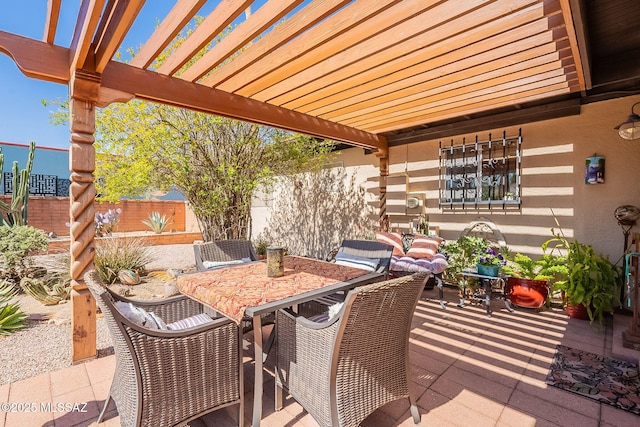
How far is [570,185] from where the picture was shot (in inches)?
161

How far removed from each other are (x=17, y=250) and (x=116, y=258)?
1.29m

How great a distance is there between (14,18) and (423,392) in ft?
15.4

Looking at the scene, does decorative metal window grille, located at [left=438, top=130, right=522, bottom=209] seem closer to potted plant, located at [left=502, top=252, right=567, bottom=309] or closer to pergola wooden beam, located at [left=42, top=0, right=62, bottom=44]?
potted plant, located at [left=502, top=252, right=567, bottom=309]

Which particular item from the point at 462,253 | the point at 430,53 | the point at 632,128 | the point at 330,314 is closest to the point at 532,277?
the point at 462,253

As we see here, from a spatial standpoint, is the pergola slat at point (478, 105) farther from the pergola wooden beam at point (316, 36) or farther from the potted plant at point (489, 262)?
the pergola wooden beam at point (316, 36)

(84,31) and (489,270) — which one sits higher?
(84,31)

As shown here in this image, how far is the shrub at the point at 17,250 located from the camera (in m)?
4.46

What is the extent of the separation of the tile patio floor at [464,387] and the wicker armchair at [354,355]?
0.30 m

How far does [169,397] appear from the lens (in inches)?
61.2

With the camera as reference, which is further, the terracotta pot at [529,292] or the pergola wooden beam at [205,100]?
the terracotta pot at [529,292]

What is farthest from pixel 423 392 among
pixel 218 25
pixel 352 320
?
pixel 218 25

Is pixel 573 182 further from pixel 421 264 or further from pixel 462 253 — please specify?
pixel 421 264

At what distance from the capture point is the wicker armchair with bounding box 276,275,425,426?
5.00ft

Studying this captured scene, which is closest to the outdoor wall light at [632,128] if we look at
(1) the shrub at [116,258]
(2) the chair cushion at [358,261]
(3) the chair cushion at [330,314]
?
(2) the chair cushion at [358,261]
